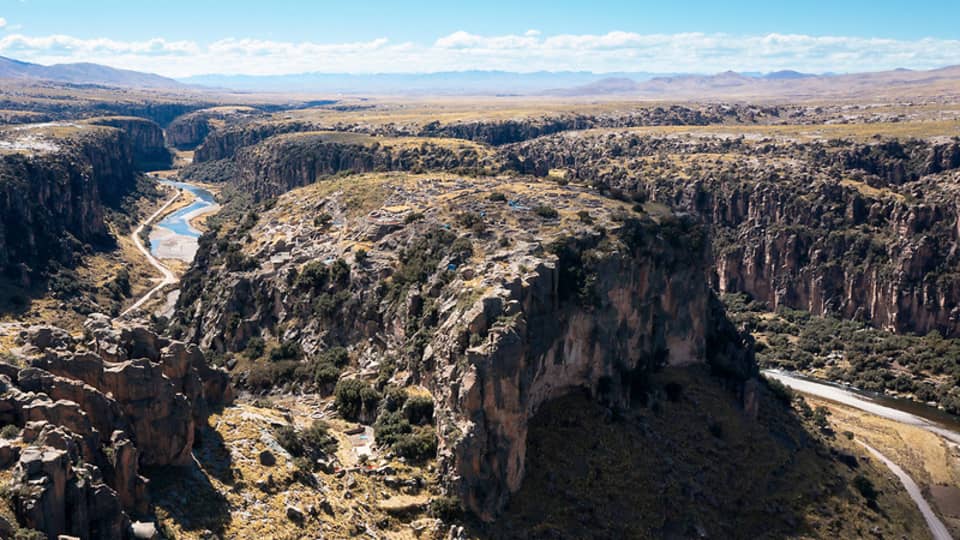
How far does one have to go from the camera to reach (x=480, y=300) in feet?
161

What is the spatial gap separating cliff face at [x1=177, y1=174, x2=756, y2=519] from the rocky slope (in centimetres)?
1568

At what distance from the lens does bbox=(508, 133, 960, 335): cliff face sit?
118188 millimetres

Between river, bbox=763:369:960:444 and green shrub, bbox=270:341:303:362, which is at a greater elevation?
green shrub, bbox=270:341:303:362

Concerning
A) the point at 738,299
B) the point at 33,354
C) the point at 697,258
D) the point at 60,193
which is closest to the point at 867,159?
the point at 738,299

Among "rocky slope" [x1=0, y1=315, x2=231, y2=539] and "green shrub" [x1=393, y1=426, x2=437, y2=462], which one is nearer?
"rocky slope" [x1=0, y1=315, x2=231, y2=539]

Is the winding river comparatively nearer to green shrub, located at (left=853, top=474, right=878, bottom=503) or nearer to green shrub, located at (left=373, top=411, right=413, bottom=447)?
green shrub, located at (left=853, top=474, right=878, bottom=503)

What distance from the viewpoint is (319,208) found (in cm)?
8562

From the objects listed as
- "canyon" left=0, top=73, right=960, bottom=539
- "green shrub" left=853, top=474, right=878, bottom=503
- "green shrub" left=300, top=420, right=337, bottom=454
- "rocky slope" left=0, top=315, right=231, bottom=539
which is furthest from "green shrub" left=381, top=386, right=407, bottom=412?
"green shrub" left=853, top=474, right=878, bottom=503

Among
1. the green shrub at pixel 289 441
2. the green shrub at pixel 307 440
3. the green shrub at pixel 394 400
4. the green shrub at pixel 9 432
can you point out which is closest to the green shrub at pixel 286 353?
the green shrub at pixel 394 400

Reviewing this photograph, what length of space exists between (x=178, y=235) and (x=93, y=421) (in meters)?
A: 131

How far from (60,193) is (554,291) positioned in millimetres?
103003

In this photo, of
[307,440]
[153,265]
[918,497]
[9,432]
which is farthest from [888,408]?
[153,265]

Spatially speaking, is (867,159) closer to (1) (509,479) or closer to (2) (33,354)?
(1) (509,479)

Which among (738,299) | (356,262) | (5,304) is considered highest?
(356,262)
